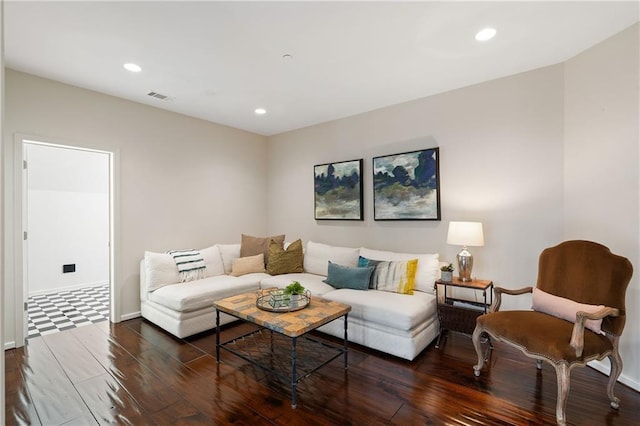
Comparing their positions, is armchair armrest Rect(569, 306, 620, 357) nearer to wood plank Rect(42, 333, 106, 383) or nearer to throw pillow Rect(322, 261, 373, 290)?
throw pillow Rect(322, 261, 373, 290)

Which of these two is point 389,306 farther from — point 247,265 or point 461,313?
point 247,265

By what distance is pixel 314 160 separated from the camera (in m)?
4.83

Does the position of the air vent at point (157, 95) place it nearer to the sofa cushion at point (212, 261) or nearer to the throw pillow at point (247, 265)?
the sofa cushion at point (212, 261)

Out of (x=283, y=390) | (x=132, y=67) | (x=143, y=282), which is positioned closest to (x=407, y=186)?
(x=283, y=390)

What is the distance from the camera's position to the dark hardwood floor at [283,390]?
1998 millimetres

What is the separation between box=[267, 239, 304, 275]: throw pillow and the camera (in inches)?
163

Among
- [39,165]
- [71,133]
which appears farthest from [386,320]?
[39,165]

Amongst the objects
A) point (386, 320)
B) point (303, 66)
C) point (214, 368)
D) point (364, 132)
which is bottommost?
point (214, 368)

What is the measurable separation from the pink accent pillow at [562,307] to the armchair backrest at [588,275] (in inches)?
2.9

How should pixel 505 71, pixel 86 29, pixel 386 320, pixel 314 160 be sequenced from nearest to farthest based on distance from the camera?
pixel 86 29 < pixel 386 320 < pixel 505 71 < pixel 314 160

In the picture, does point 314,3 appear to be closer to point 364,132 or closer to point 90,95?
point 364,132

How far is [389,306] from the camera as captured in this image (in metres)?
2.83

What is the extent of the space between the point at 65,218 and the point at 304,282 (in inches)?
174

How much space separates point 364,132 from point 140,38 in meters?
2.75
